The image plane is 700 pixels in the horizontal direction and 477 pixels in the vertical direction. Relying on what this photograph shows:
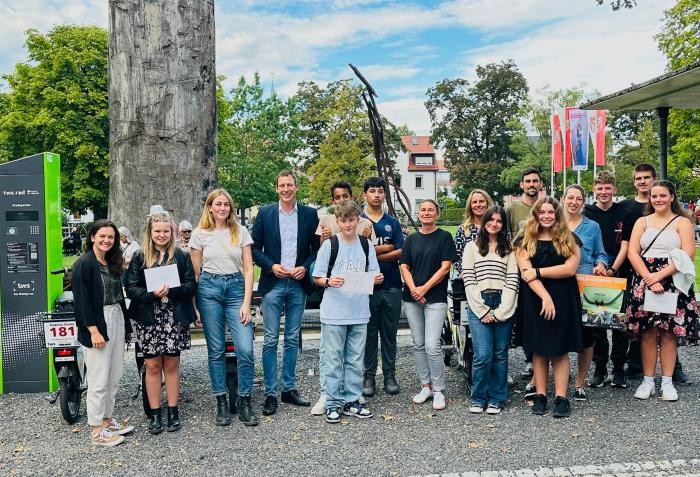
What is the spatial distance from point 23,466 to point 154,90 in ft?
11.5

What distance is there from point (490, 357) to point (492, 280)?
643 millimetres

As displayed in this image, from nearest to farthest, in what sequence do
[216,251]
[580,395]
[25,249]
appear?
[216,251]
[580,395]
[25,249]

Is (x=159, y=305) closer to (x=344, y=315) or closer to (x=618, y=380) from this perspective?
(x=344, y=315)

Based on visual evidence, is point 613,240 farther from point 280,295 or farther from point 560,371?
point 280,295

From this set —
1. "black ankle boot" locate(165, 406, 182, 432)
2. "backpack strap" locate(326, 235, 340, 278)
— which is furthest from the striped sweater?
"black ankle boot" locate(165, 406, 182, 432)

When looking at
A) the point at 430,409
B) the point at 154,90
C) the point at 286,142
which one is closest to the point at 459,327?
the point at 430,409

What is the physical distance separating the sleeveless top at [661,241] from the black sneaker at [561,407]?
1.48 meters

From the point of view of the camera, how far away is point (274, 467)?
13.3ft

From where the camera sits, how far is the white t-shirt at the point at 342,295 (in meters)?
5.01

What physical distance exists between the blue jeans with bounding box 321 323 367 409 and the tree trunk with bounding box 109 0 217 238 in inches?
86.4

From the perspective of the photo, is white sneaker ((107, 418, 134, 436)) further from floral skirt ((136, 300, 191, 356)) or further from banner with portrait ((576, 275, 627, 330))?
banner with portrait ((576, 275, 627, 330))

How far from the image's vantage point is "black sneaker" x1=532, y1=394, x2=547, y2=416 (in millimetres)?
4997

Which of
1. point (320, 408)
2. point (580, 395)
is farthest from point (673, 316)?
point (320, 408)

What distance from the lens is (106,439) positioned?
4.53 meters
